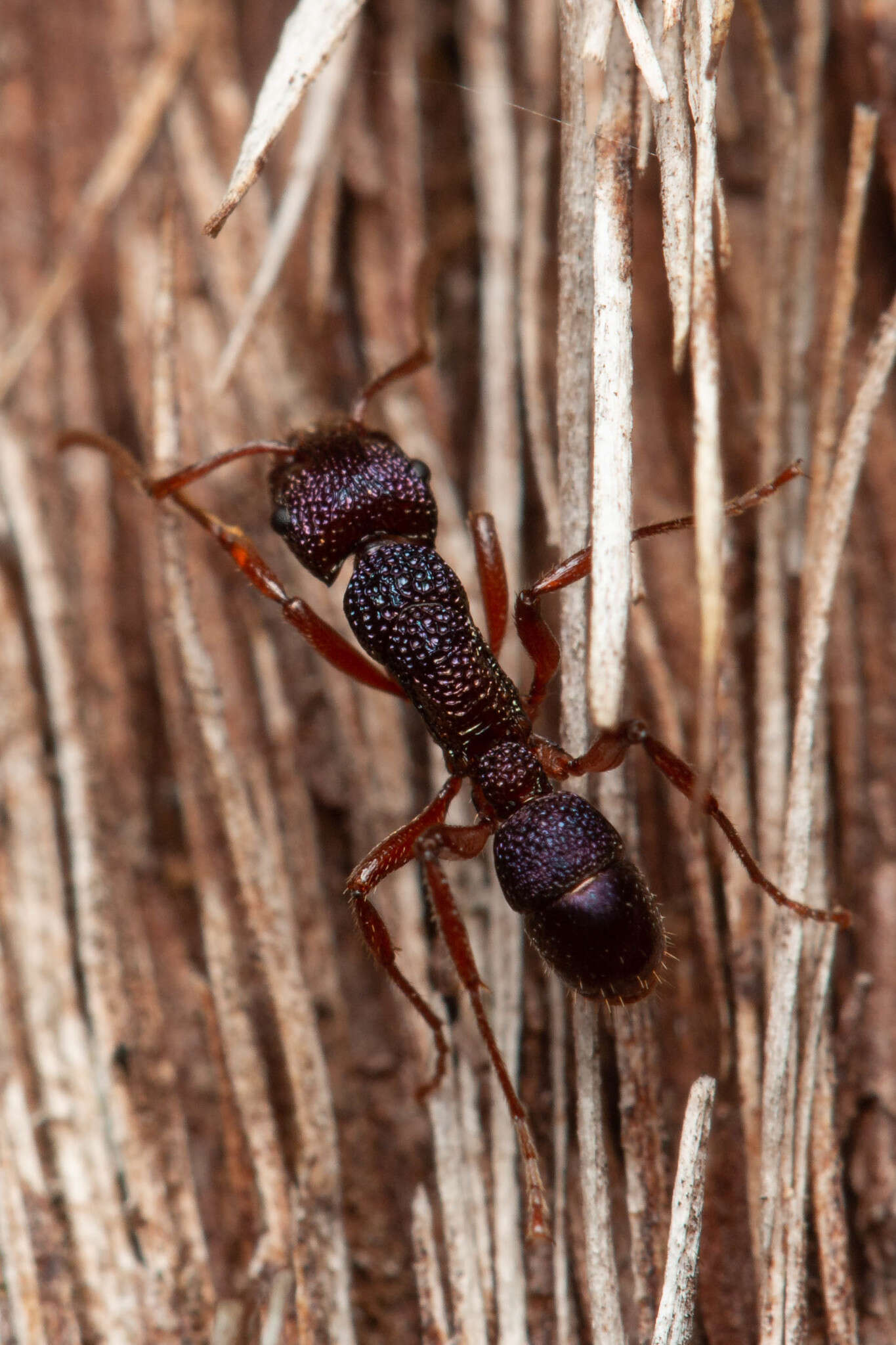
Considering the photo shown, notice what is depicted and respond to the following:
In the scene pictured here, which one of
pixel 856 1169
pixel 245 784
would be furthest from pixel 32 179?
pixel 856 1169

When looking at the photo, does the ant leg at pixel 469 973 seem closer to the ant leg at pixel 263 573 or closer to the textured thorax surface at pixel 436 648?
the textured thorax surface at pixel 436 648

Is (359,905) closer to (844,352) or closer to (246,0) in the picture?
(844,352)

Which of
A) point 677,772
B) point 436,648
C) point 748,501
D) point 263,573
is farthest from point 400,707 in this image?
point 748,501

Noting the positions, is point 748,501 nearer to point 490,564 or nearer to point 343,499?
point 490,564

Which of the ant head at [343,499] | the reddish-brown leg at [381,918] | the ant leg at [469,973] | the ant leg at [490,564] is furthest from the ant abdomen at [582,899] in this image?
the ant head at [343,499]

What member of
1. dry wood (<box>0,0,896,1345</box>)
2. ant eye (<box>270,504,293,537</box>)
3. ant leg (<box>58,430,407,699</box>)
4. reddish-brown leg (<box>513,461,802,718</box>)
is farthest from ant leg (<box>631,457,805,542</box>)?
ant eye (<box>270,504,293,537</box>)

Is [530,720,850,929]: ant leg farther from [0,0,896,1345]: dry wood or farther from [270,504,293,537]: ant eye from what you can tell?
[270,504,293,537]: ant eye
